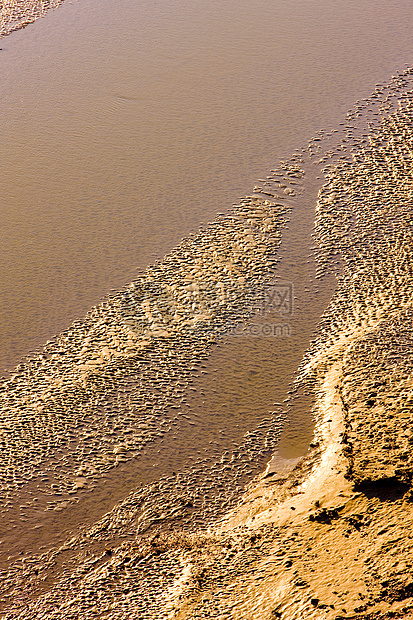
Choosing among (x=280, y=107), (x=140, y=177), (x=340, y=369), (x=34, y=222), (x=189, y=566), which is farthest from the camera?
(x=280, y=107)

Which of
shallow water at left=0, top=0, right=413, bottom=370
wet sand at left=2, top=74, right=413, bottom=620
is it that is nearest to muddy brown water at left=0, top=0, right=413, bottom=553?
shallow water at left=0, top=0, right=413, bottom=370

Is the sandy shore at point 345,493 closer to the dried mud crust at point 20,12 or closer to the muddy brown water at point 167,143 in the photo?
the muddy brown water at point 167,143

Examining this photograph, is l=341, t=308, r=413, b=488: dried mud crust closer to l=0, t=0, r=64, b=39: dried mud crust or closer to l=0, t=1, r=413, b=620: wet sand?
l=0, t=1, r=413, b=620: wet sand

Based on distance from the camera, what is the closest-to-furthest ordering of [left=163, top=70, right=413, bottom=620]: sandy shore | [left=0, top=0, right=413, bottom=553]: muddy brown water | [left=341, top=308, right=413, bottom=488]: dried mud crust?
[left=163, top=70, right=413, bottom=620]: sandy shore, [left=341, top=308, right=413, bottom=488]: dried mud crust, [left=0, top=0, right=413, bottom=553]: muddy brown water

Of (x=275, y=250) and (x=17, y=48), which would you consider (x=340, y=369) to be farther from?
(x=17, y=48)

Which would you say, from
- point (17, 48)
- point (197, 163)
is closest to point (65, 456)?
point (197, 163)

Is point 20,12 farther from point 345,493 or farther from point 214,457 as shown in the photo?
point 345,493

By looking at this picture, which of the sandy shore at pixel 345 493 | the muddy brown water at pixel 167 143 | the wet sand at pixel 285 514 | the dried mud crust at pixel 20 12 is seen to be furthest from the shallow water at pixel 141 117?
the sandy shore at pixel 345 493
